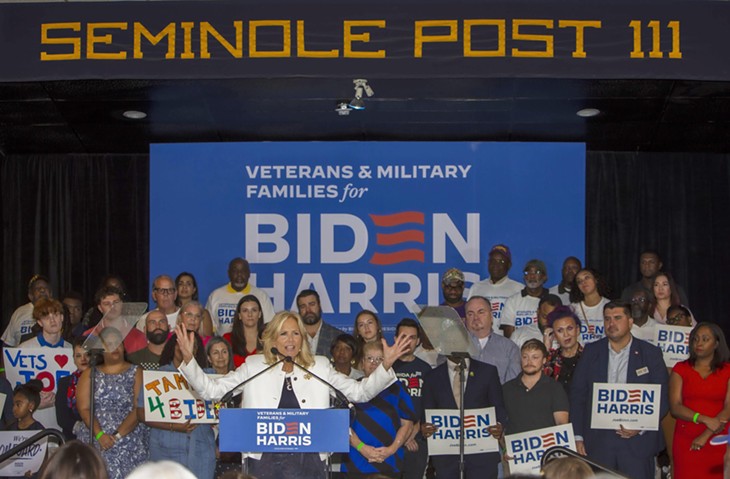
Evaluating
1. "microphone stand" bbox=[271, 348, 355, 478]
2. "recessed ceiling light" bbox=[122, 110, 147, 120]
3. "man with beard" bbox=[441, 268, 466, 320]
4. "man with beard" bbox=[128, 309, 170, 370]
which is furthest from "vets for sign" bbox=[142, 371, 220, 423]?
"recessed ceiling light" bbox=[122, 110, 147, 120]

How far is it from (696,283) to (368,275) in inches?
147

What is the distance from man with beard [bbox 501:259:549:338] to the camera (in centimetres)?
1020

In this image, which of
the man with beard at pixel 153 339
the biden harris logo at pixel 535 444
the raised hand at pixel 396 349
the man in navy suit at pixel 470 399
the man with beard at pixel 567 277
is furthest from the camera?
the man with beard at pixel 567 277

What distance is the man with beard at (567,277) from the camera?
10.7m

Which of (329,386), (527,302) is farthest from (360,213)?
(329,386)

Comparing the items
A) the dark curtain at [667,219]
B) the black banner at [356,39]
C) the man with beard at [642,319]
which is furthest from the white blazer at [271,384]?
the dark curtain at [667,219]

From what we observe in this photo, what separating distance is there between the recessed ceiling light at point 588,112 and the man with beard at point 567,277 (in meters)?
1.46

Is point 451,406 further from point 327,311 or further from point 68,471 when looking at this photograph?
point 68,471

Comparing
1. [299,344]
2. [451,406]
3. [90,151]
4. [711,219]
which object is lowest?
[451,406]

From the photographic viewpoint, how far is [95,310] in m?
10.4

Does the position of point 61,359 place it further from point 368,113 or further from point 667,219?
point 667,219

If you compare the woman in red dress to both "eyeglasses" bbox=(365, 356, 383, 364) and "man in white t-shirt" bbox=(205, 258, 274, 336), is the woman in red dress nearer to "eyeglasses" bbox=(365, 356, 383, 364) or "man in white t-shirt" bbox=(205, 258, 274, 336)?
"eyeglasses" bbox=(365, 356, 383, 364)

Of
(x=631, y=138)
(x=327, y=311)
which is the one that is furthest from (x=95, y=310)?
(x=631, y=138)

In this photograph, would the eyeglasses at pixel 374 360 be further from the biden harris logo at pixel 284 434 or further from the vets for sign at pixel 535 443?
the biden harris logo at pixel 284 434
